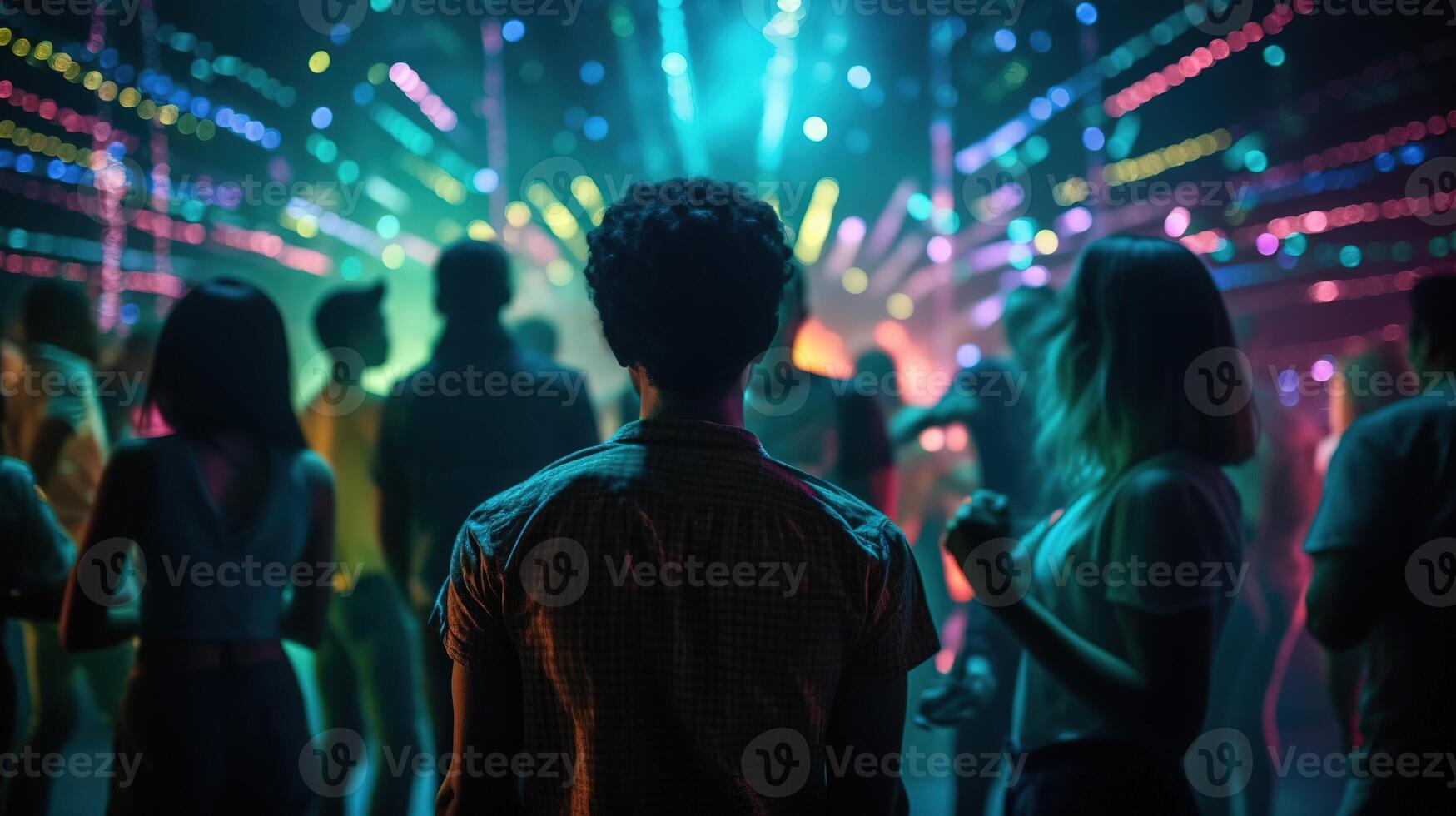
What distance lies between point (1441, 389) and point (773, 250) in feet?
6.33

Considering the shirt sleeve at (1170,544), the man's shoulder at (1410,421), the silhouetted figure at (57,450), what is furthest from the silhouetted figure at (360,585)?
the man's shoulder at (1410,421)

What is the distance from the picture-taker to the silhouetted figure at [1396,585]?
6.10ft

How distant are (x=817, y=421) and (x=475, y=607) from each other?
221 cm

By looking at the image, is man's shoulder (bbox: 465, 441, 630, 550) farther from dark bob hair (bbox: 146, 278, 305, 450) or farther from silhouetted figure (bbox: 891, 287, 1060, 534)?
silhouetted figure (bbox: 891, 287, 1060, 534)

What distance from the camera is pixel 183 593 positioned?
1.90 m

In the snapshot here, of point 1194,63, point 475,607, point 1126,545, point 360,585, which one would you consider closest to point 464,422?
point 360,585

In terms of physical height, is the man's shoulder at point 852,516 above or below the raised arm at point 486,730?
above

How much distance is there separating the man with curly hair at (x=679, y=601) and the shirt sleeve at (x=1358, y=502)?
1.38 metres

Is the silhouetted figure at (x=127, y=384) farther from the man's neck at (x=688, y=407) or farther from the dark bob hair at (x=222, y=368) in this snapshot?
the man's neck at (x=688, y=407)

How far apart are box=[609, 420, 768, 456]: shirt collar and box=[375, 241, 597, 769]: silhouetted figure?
1.55 metres

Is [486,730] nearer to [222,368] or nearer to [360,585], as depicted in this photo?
[222,368]

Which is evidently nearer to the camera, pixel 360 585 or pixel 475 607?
pixel 475 607

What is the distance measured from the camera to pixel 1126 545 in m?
1.61

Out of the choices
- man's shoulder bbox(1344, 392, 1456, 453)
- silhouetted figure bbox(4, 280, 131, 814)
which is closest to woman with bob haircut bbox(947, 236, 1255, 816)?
man's shoulder bbox(1344, 392, 1456, 453)
